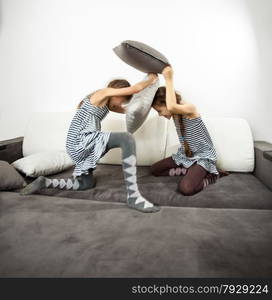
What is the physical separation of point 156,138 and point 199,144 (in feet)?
1.24

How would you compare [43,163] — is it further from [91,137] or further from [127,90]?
[127,90]

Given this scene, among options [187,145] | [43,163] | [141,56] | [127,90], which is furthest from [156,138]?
[43,163]

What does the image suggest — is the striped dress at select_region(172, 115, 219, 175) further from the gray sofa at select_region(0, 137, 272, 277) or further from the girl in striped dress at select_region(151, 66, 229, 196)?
the gray sofa at select_region(0, 137, 272, 277)

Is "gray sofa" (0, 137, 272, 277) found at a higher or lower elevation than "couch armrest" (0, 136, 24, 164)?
lower

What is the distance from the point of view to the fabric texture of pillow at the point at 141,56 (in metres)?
1.51

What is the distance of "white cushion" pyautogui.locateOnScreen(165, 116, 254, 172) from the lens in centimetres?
194

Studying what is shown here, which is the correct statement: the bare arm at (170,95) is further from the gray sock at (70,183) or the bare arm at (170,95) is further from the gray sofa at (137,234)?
the gray sock at (70,183)

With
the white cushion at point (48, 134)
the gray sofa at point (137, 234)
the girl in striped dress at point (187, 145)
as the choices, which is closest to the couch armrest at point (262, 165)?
the gray sofa at point (137, 234)

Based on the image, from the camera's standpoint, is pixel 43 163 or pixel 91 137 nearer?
pixel 91 137

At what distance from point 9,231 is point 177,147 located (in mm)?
1299

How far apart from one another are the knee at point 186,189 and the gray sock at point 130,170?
25cm

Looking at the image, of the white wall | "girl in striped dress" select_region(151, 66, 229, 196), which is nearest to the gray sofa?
"girl in striped dress" select_region(151, 66, 229, 196)

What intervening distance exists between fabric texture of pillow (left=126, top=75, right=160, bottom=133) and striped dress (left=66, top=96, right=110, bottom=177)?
0.56ft

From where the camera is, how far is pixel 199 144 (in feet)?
5.91
